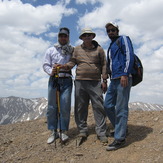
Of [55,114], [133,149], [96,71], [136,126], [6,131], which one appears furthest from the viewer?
[6,131]

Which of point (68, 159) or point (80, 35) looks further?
point (80, 35)

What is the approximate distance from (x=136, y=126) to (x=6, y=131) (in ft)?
17.6

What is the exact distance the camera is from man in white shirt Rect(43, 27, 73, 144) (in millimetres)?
6375

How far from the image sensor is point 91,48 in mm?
6230

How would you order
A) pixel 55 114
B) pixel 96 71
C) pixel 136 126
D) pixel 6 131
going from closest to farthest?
pixel 96 71 < pixel 55 114 < pixel 136 126 < pixel 6 131

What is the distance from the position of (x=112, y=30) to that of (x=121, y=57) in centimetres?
81

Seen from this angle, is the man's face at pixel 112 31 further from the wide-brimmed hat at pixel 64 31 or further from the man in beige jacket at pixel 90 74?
the wide-brimmed hat at pixel 64 31

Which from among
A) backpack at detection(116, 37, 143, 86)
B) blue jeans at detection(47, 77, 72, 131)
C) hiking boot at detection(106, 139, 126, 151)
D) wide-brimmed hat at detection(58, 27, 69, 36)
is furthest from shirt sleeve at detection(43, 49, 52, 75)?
hiking boot at detection(106, 139, 126, 151)

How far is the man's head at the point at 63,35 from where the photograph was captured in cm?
630

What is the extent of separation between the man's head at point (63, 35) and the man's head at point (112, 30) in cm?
123

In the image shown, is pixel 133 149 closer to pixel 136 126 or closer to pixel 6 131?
pixel 136 126

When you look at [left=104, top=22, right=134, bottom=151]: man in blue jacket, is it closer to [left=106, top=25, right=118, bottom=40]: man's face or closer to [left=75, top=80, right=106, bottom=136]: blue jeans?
[left=106, top=25, right=118, bottom=40]: man's face

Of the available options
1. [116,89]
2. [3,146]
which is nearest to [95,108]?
[116,89]

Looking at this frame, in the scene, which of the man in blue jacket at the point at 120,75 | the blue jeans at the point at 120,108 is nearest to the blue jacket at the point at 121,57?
the man in blue jacket at the point at 120,75
